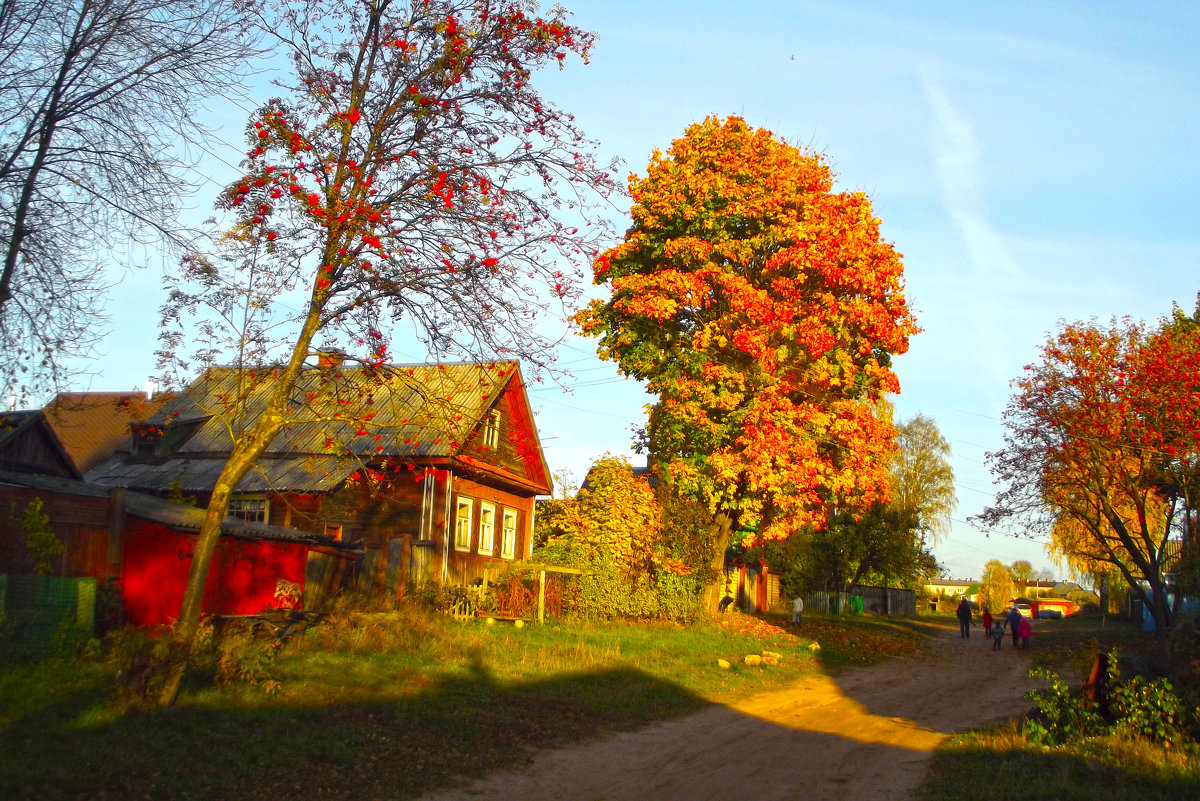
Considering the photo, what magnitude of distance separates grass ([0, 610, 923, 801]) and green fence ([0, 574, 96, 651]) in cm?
65

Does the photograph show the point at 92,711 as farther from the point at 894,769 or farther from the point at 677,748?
the point at 894,769

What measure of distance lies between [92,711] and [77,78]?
631 centimetres

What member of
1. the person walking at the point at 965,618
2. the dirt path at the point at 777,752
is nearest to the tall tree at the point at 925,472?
the person walking at the point at 965,618

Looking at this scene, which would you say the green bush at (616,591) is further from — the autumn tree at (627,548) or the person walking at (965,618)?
the person walking at (965,618)

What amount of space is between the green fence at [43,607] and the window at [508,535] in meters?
16.1

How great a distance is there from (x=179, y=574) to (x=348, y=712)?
22.0ft

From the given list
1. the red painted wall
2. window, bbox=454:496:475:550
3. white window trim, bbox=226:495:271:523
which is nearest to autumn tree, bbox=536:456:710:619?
window, bbox=454:496:475:550

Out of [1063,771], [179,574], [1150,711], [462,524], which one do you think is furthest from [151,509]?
[1150,711]

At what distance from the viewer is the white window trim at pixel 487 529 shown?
1030 inches

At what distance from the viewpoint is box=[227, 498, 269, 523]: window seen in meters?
23.4

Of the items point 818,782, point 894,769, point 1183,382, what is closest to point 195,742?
point 818,782

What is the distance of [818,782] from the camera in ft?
30.7

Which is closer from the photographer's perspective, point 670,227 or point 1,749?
point 1,749

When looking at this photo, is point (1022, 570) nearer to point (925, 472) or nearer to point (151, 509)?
point (925, 472)
